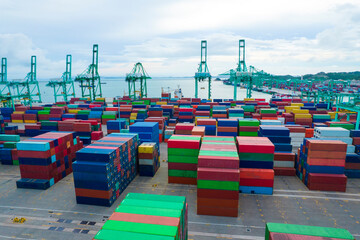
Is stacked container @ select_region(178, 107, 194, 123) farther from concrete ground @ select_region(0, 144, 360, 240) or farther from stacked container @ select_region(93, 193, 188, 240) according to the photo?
stacked container @ select_region(93, 193, 188, 240)

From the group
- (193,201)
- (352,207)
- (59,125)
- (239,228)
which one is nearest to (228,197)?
(239,228)

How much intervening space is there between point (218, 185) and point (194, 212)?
345 cm

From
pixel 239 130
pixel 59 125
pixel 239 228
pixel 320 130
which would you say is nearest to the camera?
pixel 239 228

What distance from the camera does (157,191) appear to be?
22.3 m

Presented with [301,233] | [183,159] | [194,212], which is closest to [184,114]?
[183,159]

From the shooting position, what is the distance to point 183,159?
23.2 metres

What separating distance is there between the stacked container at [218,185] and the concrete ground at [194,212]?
76cm

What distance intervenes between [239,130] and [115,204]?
926 inches

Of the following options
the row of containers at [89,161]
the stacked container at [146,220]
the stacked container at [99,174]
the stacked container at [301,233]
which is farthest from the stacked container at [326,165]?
the stacked container at [99,174]

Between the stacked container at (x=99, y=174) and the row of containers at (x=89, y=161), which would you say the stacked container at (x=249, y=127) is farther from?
the stacked container at (x=99, y=174)

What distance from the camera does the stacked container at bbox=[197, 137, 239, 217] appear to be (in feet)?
56.6

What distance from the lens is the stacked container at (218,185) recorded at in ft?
56.6

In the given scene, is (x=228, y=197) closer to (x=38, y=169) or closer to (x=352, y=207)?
(x=352, y=207)

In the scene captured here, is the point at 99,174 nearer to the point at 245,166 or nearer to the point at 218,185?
the point at 218,185
